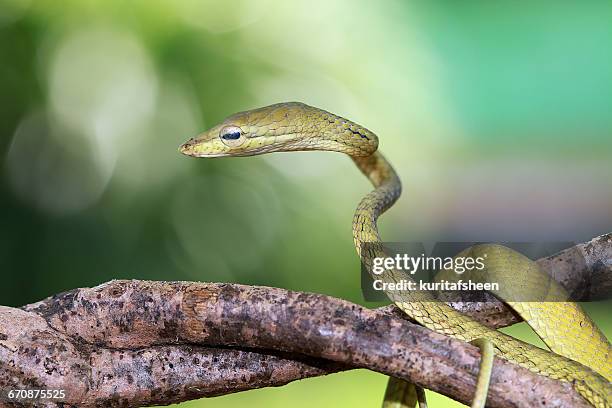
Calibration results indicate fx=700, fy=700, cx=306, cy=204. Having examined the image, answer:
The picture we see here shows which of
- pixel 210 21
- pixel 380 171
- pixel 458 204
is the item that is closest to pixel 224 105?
pixel 210 21

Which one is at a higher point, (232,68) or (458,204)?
(232,68)

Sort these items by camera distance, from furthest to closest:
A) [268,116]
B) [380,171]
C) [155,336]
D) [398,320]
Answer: [380,171], [268,116], [155,336], [398,320]

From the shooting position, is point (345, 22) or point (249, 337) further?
point (345, 22)

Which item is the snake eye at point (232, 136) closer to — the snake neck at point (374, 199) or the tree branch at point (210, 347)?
the snake neck at point (374, 199)


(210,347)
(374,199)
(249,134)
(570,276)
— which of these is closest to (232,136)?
(249,134)

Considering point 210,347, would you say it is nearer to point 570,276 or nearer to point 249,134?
point 249,134

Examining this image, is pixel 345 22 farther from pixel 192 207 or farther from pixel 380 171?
pixel 380 171

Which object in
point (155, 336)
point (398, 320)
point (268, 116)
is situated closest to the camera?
point (398, 320)
